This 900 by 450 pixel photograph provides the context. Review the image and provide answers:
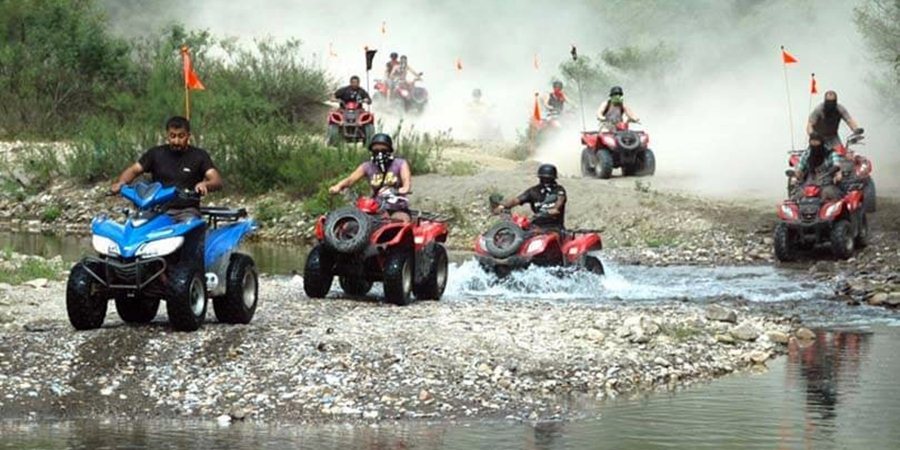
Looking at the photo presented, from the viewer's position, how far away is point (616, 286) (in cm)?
2041

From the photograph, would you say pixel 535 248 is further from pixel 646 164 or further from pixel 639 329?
pixel 646 164

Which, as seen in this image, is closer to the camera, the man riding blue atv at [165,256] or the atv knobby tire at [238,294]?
the man riding blue atv at [165,256]

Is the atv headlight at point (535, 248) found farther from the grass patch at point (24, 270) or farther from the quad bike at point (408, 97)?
the quad bike at point (408, 97)

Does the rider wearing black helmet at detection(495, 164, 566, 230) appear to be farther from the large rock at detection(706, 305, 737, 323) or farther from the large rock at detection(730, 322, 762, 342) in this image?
the large rock at detection(730, 322, 762, 342)

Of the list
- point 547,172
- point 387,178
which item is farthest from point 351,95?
point 387,178

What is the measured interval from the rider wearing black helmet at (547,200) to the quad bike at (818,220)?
485cm

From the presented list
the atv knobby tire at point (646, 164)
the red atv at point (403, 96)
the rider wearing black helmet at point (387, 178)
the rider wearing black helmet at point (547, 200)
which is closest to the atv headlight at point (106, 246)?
the rider wearing black helmet at point (387, 178)

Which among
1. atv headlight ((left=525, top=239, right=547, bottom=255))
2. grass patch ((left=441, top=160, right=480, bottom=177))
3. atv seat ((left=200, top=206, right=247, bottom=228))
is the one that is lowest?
atv headlight ((left=525, top=239, right=547, bottom=255))

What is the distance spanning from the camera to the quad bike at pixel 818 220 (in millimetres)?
23078

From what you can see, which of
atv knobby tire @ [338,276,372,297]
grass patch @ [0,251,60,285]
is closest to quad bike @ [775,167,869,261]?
atv knobby tire @ [338,276,372,297]

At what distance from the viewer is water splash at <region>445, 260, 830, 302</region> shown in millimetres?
19234

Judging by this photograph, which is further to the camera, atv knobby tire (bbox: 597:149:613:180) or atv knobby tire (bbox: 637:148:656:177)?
atv knobby tire (bbox: 637:148:656:177)

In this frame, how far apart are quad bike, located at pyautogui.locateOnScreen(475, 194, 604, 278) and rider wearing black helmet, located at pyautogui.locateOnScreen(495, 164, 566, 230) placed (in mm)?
96

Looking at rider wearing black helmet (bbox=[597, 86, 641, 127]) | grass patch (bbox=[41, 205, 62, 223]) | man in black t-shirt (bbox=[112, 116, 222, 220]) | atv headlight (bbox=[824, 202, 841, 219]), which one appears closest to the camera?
man in black t-shirt (bbox=[112, 116, 222, 220])
